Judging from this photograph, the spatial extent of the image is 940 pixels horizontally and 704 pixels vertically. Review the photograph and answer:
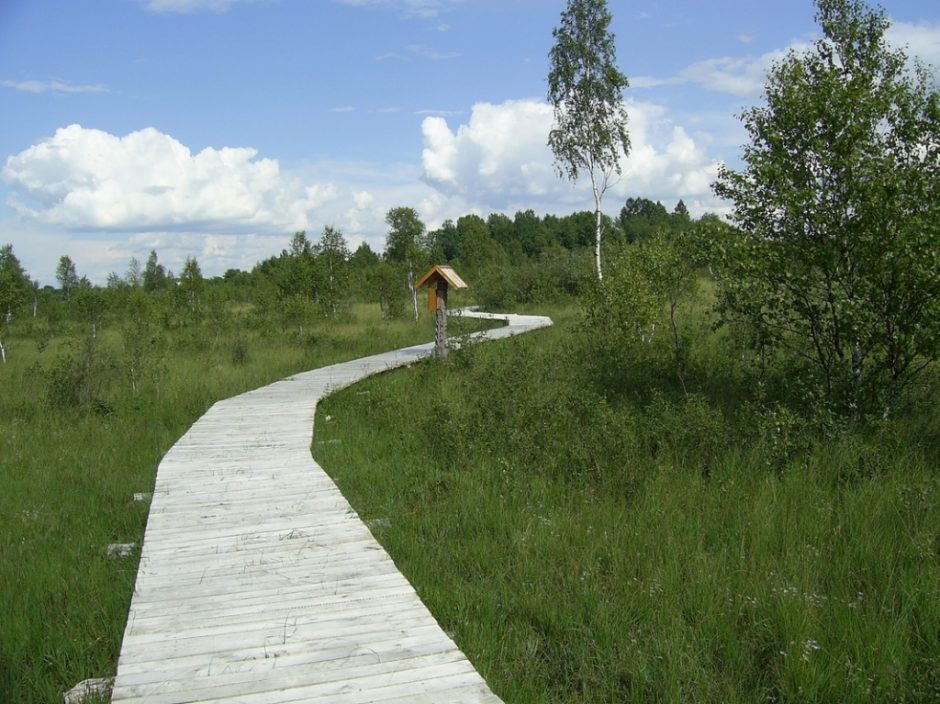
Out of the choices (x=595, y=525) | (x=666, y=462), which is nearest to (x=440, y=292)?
(x=666, y=462)

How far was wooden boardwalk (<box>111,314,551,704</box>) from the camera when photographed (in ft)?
9.91

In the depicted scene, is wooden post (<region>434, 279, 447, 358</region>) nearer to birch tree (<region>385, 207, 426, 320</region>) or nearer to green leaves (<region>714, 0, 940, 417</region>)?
green leaves (<region>714, 0, 940, 417</region>)

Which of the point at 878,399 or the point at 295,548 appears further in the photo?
the point at 878,399

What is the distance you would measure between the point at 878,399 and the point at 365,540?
5.48 metres

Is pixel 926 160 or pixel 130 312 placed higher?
pixel 926 160

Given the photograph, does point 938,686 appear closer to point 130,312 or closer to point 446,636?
point 446,636

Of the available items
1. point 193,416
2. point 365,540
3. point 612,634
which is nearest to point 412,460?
point 365,540

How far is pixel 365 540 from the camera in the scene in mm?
4773

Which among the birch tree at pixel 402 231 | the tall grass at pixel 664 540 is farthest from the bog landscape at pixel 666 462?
the birch tree at pixel 402 231

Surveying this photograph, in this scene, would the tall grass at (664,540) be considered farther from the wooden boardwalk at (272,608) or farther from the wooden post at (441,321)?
the wooden post at (441,321)

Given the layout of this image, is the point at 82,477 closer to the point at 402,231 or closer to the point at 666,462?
the point at 666,462

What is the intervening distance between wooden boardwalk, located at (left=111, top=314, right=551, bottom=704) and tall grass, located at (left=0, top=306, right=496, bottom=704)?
13.9 inches

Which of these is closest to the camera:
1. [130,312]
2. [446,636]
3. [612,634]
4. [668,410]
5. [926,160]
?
[446,636]

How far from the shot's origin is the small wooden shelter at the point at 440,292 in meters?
13.2
